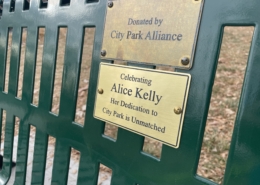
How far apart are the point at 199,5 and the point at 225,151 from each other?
2.25 metres

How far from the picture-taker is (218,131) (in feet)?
10.2

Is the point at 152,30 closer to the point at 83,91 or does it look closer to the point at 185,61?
the point at 185,61

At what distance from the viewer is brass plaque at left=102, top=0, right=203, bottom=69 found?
2.69 feet

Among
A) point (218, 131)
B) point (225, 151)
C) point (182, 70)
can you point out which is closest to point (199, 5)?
point (182, 70)

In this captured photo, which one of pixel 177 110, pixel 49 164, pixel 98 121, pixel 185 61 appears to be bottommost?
pixel 49 164

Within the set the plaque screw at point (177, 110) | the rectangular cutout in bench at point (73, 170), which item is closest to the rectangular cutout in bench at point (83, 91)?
the rectangular cutout in bench at point (73, 170)

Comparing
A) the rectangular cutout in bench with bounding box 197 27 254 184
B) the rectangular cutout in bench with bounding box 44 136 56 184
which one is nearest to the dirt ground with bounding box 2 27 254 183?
the rectangular cutout in bench with bounding box 197 27 254 184

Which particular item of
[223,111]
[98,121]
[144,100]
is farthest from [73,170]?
[223,111]

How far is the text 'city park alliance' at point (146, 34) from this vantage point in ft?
2.81

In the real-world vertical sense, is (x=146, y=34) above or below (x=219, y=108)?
above

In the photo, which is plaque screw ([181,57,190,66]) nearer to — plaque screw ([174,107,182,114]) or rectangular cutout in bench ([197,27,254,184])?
plaque screw ([174,107,182,114])

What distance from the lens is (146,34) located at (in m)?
0.92

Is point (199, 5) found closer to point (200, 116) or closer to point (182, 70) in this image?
point (182, 70)

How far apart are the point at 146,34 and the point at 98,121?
393 mm
